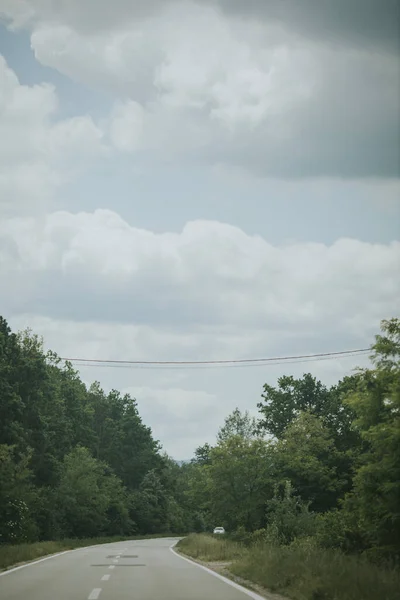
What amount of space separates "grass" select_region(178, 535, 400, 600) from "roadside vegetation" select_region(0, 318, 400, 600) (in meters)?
0.05

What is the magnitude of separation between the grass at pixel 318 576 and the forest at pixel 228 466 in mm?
1755

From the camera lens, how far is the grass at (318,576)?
43.5 ft

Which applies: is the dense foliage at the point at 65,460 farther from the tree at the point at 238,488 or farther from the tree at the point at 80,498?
the tree at the point at 238,488

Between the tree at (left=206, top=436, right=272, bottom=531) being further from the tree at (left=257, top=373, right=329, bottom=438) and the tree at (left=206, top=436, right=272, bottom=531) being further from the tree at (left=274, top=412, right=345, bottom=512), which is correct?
the tree at (left=257, top=373, right=329, bottom=438)

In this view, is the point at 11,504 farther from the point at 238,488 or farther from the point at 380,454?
the point at 380,454

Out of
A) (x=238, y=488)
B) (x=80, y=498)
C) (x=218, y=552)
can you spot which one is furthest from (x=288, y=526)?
(x=80, y=498)

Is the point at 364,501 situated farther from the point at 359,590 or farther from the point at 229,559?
the point at 229,559

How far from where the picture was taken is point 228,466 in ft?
164

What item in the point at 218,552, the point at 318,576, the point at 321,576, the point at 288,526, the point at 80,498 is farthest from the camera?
the point at 80,498

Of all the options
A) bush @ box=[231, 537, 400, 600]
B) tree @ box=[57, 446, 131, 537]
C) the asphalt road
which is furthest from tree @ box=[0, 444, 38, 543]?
tree @ box=[57, 446, 131, 537]

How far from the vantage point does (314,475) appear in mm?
58062

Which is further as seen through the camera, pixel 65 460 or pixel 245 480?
pixel 65 460

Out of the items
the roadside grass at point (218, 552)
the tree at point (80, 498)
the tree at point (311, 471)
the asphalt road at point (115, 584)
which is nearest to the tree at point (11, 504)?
the roadside grass at point (218, 552)

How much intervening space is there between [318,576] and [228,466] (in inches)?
1374
